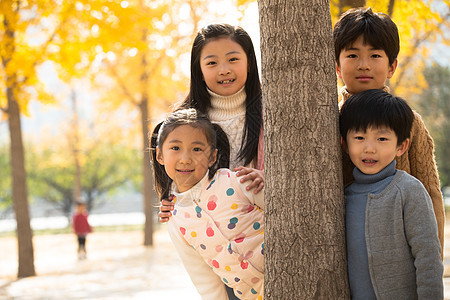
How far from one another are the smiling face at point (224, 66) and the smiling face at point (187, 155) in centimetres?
39

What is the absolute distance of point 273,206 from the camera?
2297mm

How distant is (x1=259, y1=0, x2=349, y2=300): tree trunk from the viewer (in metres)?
2.22

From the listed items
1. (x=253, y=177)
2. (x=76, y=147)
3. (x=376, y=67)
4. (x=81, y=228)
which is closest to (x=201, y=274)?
(x=253, y=177)

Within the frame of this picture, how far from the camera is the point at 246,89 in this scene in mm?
2980

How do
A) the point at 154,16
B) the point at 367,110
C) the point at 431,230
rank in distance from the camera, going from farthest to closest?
the point at 154,16 → the point at 367,110 → the point at 431,230

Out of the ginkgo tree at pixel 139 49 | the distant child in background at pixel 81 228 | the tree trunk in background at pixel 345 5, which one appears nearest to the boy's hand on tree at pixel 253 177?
the tree trunk in background at pixel 345 5

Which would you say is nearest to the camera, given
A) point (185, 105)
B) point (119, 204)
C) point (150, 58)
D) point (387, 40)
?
point (387, 40)

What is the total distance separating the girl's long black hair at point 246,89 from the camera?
9.06ft

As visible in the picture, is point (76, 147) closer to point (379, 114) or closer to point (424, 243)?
point (379, 114)

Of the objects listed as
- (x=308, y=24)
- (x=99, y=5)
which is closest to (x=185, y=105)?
(x=308, y=24)

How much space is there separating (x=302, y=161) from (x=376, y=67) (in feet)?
2.16

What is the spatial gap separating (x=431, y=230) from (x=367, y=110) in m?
0.56

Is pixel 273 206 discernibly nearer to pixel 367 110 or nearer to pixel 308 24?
pixel 367 110

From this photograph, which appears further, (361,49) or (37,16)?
(37,16)
